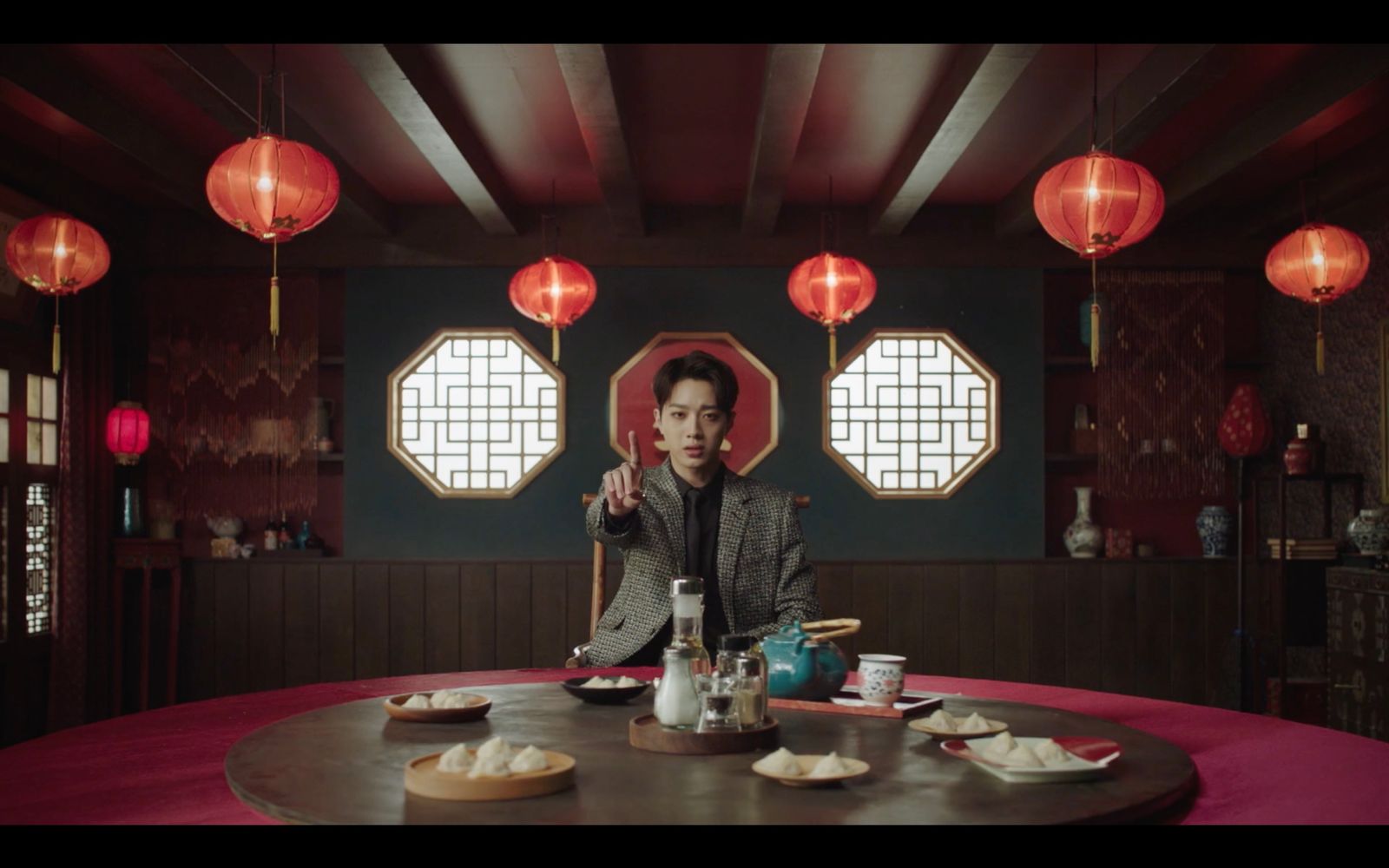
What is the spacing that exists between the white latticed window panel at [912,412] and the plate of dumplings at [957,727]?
4.34 m

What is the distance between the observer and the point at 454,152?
4727mm

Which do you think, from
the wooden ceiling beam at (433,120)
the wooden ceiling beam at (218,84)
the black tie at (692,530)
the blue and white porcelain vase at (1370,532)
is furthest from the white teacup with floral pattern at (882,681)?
the blue and white porcelain vase at (1370,532)

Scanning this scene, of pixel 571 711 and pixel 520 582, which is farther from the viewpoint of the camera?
pixel 520 582

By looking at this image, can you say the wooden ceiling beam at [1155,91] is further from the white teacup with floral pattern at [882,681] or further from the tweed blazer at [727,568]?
the white teacup with floral pattern at [882,681]

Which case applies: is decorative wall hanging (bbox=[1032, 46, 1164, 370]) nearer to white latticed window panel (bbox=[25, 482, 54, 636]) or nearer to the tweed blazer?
the tweed blazer

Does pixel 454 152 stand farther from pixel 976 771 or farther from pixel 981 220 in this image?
pixel 976 771

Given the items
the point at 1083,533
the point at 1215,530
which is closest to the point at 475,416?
the point at 1083,533

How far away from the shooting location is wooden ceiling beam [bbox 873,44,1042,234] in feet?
12.2

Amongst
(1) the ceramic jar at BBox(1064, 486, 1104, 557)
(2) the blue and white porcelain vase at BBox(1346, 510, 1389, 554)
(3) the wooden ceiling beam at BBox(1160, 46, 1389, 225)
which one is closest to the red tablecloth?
(3) the wooden ceiling beam at BBox(1160, 46, 1389, 225)

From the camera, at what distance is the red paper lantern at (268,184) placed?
357 centimetres

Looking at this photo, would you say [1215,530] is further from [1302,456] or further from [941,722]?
[941,722]

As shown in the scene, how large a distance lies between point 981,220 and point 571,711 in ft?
15.5

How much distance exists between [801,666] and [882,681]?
15cm
